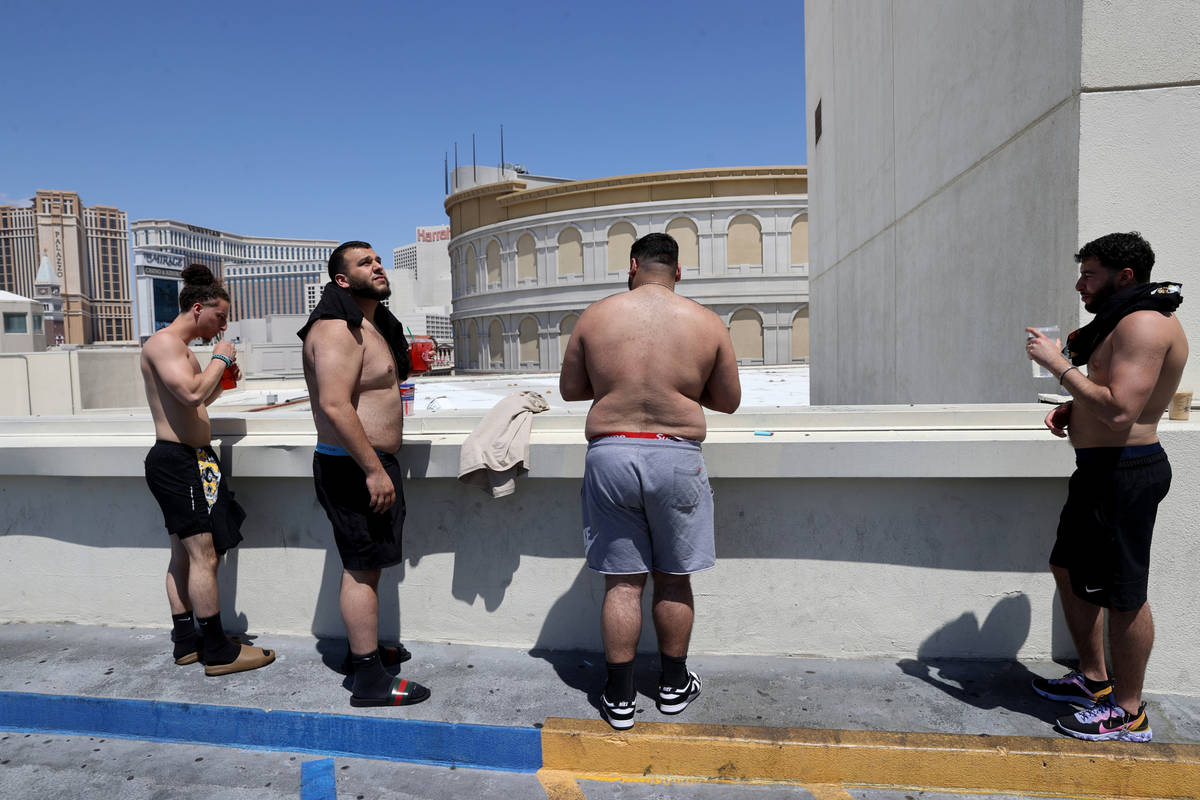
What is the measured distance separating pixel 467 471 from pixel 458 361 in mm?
51948

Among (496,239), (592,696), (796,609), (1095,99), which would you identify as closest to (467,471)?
(592,696)

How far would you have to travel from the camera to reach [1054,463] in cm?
348

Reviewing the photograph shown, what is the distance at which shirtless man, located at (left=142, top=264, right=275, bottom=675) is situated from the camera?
145 inches

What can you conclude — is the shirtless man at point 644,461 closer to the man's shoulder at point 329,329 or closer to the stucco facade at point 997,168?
the man's shoulder at point 329,329

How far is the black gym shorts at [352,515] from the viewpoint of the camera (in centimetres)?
340

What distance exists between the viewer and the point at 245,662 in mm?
3775

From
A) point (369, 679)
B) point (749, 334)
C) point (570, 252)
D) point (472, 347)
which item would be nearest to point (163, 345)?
point (369, 679)

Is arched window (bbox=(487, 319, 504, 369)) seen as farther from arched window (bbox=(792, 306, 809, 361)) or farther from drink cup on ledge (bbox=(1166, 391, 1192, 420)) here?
drink cup on ledge (bbox=(1166, 391, 1192, 420))

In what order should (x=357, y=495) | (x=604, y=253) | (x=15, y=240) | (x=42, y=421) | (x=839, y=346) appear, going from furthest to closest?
(x=15, y=240) < (x=604, y=253) < (x=839, y=346) < (x=42, y=421) < (x=357, y=495)

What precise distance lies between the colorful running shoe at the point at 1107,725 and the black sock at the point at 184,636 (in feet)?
13.1

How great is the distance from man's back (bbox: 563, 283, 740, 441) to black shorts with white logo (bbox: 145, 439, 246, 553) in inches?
78.1

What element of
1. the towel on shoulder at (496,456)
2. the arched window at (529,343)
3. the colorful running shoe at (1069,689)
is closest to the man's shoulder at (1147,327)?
the colorful running shoe at (1069,689)

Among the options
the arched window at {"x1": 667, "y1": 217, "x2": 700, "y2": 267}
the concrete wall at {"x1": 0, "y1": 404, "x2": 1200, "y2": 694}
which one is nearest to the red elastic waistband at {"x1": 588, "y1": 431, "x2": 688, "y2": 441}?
the concrete wall at {"x1": 0, "y1": 404, "x2": 1200, "y2": 694}

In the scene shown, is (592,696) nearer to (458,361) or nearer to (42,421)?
(42,421)
